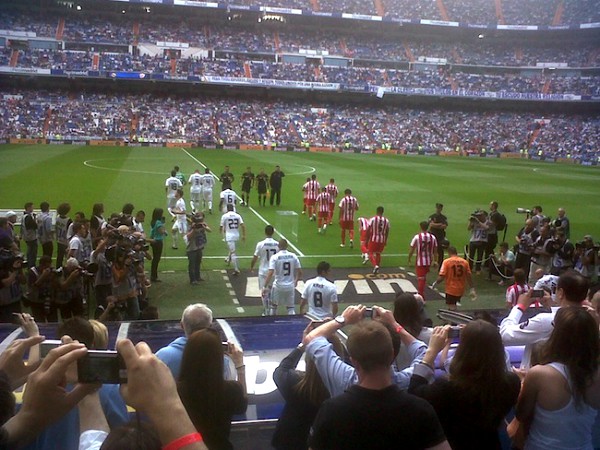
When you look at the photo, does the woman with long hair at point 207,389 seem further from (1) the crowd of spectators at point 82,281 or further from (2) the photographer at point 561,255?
(2) the photographer at point 561,255

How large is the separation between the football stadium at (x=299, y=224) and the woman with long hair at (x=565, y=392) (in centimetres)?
1

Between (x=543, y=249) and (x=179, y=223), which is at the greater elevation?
(x=543, y=249)

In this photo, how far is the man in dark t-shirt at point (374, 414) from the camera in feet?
9.36

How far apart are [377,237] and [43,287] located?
863 centimetres

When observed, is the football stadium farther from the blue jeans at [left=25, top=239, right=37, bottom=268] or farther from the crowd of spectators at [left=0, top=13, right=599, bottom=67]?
the crowd of spectators at [left=0, top=13, right=599, bottom=67]

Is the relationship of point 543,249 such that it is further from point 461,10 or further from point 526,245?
point 461,10

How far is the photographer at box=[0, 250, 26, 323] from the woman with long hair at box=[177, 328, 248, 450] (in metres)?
6.56

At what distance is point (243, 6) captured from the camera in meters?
65.9

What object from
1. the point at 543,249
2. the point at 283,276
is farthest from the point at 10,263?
the point at 543,249

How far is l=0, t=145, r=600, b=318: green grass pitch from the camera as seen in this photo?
16.3 metres

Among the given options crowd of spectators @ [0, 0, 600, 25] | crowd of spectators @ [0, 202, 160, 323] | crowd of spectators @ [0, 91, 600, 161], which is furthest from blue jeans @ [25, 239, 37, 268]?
crowd of spectators @ [0, 0, 600, 25]

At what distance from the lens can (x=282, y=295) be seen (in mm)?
11430

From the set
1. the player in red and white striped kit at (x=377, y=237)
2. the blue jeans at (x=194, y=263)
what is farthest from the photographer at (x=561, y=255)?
the blue jeans at (x=194, y=263)

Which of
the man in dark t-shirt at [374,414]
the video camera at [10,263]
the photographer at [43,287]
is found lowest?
the photographer at [43,287]
